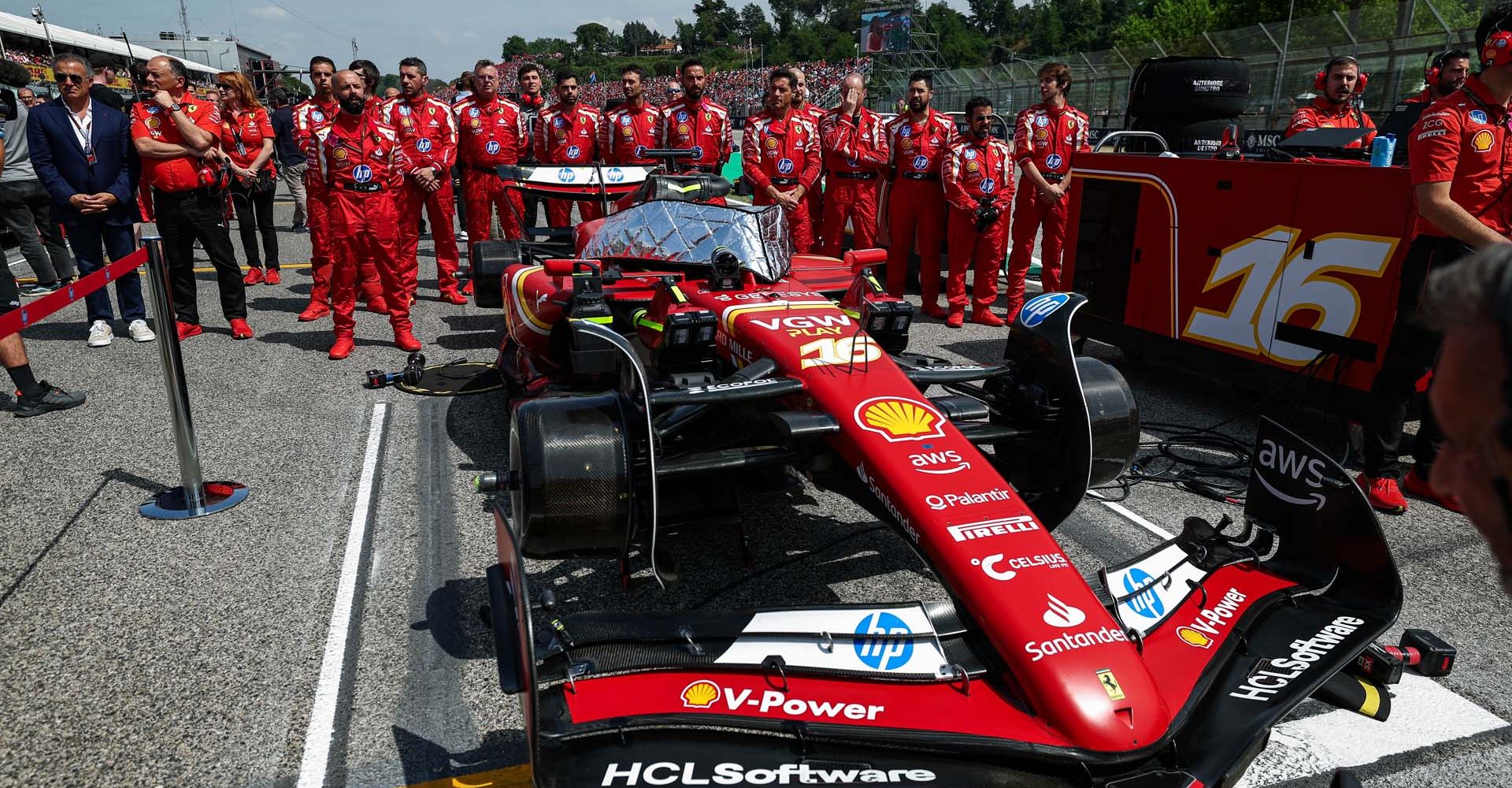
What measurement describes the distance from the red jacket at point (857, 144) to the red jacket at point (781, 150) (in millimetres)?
163

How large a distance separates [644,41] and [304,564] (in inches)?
6623

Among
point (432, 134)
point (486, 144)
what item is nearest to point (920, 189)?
point (486, 144)

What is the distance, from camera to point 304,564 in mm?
3742

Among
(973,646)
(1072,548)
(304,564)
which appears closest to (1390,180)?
(1072,548)

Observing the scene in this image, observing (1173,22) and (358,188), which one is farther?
(1173,22)

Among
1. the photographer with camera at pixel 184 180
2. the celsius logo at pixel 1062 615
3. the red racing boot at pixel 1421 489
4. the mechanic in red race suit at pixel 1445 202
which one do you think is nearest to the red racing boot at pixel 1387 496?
the mechanic in red race suit at pixel 1445 202

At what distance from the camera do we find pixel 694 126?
899 cm

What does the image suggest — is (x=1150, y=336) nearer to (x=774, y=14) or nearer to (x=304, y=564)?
(x=304, y=564)

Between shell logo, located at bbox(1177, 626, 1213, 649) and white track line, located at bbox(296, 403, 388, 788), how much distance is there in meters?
2.42

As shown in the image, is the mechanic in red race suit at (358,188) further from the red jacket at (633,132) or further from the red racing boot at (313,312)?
the red jacket at (633,132)

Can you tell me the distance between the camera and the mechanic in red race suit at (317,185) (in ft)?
23.1

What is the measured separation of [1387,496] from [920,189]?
16.0 feet

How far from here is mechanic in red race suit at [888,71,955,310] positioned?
26.9 ft

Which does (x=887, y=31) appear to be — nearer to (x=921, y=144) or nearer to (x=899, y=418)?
(x=921, y=144)
